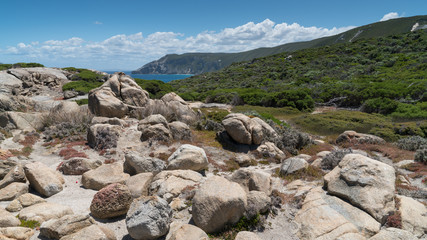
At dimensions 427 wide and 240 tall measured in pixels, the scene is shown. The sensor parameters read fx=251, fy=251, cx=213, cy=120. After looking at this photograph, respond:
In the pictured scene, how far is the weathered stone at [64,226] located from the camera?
234 inches

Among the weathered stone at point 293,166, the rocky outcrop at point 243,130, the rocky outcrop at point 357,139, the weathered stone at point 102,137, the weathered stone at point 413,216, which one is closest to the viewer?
the weathered stone at point 413,216

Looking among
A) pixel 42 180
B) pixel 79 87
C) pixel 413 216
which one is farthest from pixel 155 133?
pixel 79 87

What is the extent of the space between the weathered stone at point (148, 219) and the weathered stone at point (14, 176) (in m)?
5.10

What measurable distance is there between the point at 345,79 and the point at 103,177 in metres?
46.2

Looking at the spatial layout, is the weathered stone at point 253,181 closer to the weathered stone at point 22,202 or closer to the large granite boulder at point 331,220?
the large granite boulder at point 331,220

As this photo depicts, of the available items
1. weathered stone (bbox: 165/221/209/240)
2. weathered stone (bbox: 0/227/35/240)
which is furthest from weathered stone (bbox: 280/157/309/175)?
weathered stone (bbox: 0/227/35/240)

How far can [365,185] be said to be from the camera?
7.42 metres

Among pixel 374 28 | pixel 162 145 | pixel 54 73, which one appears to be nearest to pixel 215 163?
pixel 162 145

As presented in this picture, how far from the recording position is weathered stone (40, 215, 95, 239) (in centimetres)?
595

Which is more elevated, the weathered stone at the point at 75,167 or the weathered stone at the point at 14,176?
the weathered stone at the point at 14,176

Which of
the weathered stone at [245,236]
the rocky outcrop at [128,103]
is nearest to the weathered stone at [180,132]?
the rocky outcrop at [128,103]

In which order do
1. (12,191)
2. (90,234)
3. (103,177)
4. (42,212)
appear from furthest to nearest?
(103,177) → (12,191) → (42,212) → (90,234)

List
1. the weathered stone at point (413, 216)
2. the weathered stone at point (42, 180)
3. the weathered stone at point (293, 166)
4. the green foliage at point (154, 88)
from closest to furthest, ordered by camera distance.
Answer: the weathered stone at point (413, 216) < the weathered stone at point (42, 180) < the weathered stone at point (293, 166) < the green foliage at point (154, 88)

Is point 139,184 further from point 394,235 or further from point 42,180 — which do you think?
point 394,235
